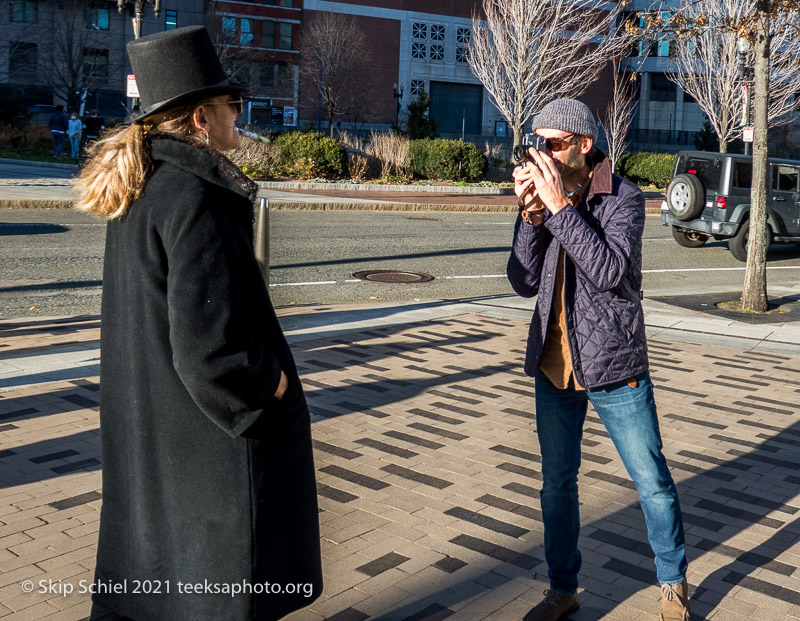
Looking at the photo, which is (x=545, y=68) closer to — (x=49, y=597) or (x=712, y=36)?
(x=712, y=36)

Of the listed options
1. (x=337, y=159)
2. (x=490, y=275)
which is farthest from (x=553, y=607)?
(x=337, y=159)

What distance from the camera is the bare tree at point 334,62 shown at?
183ft

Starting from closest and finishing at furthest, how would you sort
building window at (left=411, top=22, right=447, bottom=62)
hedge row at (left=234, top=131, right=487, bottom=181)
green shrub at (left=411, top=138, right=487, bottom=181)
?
hedge row at (left=234, top=131, right=487, bottom=181), green shrub at (left=411, top=138, right=487, bottom=181), building window at (left=411, top=22, right=447, bottom=62)

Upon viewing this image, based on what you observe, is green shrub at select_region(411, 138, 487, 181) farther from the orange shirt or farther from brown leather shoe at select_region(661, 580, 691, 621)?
brown leather shoe at select_region(661, 580, 691, 621)

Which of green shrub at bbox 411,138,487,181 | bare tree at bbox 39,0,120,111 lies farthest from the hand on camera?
bare tree at bbox 39,0,120,111

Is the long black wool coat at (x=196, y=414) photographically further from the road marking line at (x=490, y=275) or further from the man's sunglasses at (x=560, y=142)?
the road marking line at (x=490, y=275)

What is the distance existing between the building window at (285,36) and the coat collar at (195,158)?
65.1 m

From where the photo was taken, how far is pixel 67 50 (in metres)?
50.0

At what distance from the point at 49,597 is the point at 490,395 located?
3.54 meters

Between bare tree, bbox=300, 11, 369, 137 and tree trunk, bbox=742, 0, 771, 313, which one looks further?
bare tree, bbox=300, 11, 369, 137

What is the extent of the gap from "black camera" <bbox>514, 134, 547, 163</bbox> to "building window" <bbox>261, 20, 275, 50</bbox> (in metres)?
63.8

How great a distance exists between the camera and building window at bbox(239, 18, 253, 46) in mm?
61531

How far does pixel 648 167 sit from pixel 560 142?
35097mm

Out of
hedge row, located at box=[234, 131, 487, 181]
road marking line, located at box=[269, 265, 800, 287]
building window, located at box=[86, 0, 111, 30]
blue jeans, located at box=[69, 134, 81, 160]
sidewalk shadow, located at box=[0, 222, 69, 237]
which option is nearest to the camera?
road marking line, located at box=[269, 265, 800, 287]
